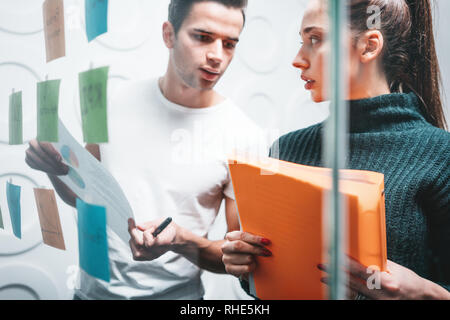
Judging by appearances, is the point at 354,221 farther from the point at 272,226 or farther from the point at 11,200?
the point at 11,200

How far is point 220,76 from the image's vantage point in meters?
0.65

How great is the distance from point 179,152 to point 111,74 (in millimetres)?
194

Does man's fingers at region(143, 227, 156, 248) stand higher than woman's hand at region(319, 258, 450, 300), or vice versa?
man's fingers at region(143, 227, 156, 248)

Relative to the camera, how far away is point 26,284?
729mm

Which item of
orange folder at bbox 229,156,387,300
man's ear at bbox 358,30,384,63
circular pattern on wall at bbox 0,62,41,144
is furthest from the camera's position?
circular pattern on wall at bbox 0,62,41,144

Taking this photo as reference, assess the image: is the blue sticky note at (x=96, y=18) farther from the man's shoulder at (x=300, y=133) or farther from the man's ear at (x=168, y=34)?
the man's shoulder at (x=300, y=133)

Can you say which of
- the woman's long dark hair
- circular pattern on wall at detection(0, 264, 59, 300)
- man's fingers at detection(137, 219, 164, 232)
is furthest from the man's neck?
circular pattern on wall at detection(0, 264, 59, 300)

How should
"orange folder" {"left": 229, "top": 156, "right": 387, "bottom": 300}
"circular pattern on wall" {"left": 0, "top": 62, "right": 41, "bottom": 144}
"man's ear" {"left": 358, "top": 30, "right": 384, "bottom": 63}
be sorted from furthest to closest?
1. "circular pattern on wall" {"left": 0, "top": 62, "right": 41, "bottom": 144}
2. "man's ear" {"left": 358, "top": 30, "right": 384, "bottom": 63}
3. "orange folder" {"left": 229, "top": 156, "right": 387, "bottom": 300}

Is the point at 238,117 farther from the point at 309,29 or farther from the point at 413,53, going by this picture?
the point at 413,53

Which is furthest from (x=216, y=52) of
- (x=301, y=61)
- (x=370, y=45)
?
(x=370, y=45)

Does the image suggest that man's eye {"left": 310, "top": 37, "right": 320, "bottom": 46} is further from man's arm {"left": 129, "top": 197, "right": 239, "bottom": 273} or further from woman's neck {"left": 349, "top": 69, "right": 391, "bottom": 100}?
man's arm {"left": 129, "top": 197, "right": 239, "bottom": 273}

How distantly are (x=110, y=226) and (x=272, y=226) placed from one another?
11.9 inches

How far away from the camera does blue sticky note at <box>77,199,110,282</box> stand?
0.70m
